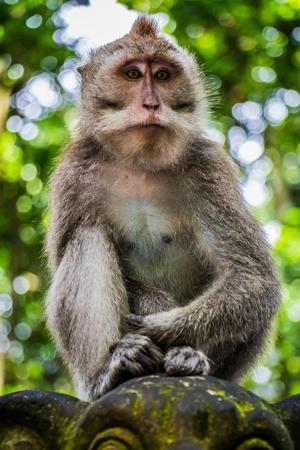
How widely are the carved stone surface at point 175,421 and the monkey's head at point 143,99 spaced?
7.40ft

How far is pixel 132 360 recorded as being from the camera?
3467 mm

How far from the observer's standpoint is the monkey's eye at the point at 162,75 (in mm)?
4852

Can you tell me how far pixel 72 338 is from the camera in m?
4.12

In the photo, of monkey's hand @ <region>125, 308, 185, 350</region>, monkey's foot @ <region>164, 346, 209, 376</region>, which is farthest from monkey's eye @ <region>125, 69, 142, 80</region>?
monkey's foot @ <region>164, 346, 209, 376</region>

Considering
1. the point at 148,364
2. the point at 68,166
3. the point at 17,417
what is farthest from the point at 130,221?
the point at 17,417

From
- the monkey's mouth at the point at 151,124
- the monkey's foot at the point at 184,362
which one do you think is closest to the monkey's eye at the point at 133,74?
the monkey's mouth at the point at 151,124

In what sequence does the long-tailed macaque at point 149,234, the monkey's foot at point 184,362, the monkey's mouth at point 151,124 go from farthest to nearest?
the monkey's mouth at point 151,124, the long-tailed macaque at point 149,234, the monkey's foot at point 184,362

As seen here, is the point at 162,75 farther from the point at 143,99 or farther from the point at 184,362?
the point at 184,362

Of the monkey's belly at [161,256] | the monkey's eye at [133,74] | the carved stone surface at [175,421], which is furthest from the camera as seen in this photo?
the monkey's eye at [133,74]

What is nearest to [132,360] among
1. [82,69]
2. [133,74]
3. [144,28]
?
[133,74]

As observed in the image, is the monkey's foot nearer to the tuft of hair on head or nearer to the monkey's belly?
the monkey's belly

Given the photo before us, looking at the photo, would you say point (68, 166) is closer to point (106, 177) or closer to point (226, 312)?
point (106, 177)

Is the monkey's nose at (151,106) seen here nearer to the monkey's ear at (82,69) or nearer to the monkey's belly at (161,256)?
the monkey's belly at (161,256)

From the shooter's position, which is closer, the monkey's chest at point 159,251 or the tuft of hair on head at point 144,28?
the monkey's chest at point 159,251
